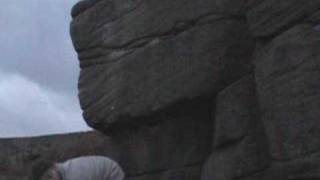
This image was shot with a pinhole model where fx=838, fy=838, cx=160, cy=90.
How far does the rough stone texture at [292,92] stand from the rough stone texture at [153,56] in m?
0.51

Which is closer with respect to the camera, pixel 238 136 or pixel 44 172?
pixel 44 172

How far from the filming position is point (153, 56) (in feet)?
18.4

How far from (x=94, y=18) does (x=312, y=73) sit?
2067 mm

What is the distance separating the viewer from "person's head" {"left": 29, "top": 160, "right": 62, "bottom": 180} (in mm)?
4812

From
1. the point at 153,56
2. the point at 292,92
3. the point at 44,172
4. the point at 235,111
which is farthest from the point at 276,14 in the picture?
the point at 44,172

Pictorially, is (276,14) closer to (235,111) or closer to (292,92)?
(292,92)

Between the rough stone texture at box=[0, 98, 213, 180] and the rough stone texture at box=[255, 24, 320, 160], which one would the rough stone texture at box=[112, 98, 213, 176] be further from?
the rough stone texture at box=[255, 24, 320, 160]

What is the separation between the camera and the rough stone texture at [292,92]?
452 cm

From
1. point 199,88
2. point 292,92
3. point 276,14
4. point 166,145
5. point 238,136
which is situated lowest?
point 166,145

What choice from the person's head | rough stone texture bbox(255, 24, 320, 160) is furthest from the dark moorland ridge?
the person's head

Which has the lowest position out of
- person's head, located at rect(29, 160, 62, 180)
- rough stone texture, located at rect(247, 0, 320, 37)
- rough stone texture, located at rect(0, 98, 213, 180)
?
rough stone texture, located at rect(0, 98, 213, 180)

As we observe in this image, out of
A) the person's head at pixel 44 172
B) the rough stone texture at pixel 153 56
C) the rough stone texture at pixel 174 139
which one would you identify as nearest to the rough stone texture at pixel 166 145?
the rough stone texture at pixel 174 139

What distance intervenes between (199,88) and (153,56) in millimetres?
421

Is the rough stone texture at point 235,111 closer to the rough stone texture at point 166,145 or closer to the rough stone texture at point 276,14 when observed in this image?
the rough stone texture at point 166,145
